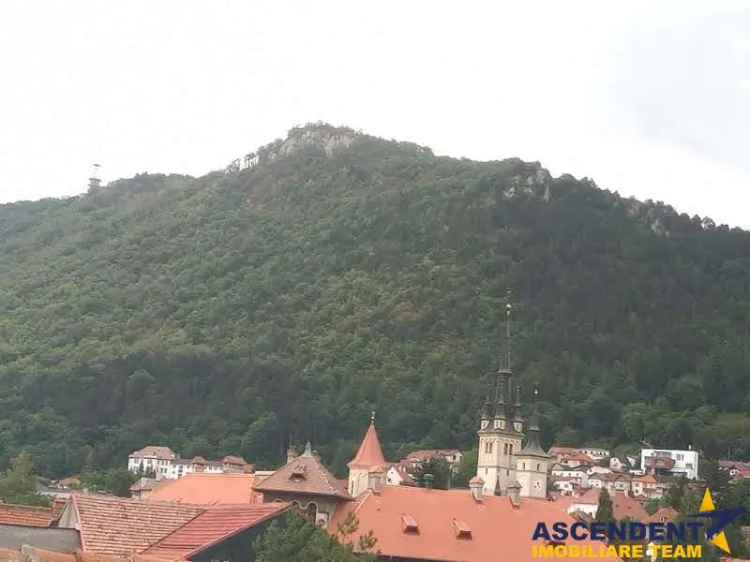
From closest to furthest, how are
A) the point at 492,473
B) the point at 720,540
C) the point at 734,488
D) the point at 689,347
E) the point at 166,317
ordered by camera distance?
1. the point at 720,540
2. the point at 492,473
3. the point at 734,488
4. the point at 689,347
5. the point at 166,317

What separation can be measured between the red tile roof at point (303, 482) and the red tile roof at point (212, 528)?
37.9 ft

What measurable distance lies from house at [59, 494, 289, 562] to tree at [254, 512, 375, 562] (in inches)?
95.8

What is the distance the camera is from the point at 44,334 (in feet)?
569

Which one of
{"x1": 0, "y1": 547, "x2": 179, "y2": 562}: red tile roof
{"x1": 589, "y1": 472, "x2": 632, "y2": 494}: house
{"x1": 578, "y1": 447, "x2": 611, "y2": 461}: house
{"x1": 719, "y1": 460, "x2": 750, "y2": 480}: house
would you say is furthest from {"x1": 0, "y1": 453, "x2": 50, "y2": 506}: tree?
{"x1": 578, "y1": 447, "x2": 611, "y2": 461}: house

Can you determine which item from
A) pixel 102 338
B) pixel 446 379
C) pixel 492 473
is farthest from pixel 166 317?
pixel 492 473

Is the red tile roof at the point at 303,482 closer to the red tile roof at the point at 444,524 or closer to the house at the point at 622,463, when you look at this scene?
the red tile roof at the point at 444,524

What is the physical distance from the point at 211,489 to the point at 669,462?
81972mm

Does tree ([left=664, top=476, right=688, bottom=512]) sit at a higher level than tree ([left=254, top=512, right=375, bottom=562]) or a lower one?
higher

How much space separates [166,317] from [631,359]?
54.0 meters

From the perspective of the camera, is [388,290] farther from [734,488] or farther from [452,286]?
[734,488]

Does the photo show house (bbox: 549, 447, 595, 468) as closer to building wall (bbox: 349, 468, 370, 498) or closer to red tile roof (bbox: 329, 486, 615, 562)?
building wall (bbox: 349, 468, 370, 498)

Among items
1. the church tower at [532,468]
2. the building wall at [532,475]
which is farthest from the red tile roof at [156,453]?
the building wall at [532,475]

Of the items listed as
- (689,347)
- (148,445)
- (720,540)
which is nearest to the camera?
(720,540)

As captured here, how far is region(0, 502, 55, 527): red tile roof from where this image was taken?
42.0 m
